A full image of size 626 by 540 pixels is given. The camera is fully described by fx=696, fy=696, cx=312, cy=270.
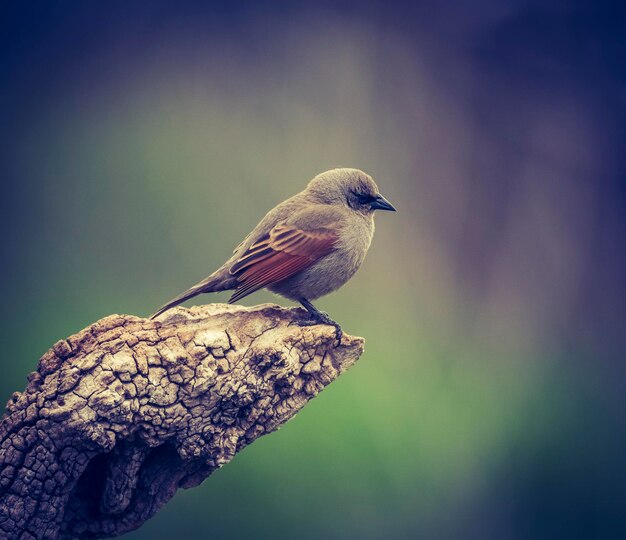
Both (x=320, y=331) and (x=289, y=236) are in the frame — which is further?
(x=289, y=236)

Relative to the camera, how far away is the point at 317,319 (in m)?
5.03

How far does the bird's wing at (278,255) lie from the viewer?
16.6 ft

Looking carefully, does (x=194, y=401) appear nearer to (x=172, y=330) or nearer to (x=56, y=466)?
(x=172, y=330)

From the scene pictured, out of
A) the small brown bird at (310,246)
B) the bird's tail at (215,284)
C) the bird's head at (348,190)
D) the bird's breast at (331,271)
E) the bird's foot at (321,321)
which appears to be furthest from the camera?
the bird's head at (348,190)

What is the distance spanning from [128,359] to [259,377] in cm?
82

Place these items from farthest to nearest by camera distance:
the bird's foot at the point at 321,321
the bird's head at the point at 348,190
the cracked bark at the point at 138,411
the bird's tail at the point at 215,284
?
the bird's head at the point at 348,190 → the bird's tail at the point at 215,284 → the bird's foot at the point at 321,321 → the cracked bark at the point at 138,411

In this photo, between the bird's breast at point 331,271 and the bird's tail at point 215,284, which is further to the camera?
the bird's breast at point 331,271

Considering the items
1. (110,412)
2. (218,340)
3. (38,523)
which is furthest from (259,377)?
(38,523)

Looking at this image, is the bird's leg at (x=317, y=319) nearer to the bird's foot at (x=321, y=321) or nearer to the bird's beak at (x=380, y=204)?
the bird's foot at (x=321, y=321)

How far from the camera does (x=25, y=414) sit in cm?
407

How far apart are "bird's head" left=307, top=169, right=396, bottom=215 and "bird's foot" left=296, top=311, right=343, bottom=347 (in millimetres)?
1023

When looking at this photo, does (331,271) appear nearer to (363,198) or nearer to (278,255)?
(278,255)

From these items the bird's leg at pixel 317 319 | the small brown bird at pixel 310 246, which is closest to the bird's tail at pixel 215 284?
the small brown bird at pixel 310 246

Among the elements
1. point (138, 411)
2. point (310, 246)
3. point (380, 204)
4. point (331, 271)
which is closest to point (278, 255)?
point (310, 246)
